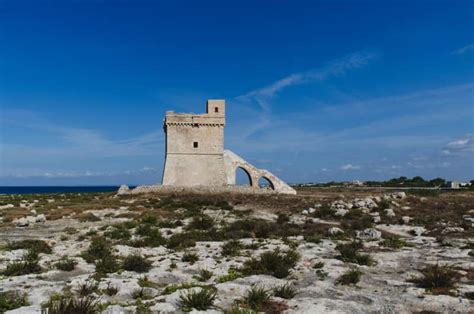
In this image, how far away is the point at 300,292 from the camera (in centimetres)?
826

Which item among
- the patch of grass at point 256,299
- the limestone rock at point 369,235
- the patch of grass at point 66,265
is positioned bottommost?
the patch of grass at point 256,299

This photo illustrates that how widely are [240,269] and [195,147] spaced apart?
32153mm

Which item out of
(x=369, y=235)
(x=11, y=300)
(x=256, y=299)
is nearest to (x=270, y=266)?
(x=256, y=299)

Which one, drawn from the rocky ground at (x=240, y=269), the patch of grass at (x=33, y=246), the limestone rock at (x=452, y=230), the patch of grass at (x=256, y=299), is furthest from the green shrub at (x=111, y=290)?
the limestone rock at (x=452, y=230)

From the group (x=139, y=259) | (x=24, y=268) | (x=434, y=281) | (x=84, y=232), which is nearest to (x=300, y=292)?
(x=434, y=281)

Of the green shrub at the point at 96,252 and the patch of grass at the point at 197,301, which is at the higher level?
the green shrub at the point at 96,252

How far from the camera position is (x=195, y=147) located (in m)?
41.6

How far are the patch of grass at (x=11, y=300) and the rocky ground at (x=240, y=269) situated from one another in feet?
0.06

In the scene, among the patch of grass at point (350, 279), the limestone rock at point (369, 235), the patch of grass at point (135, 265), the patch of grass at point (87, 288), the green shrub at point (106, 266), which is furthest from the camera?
the limestone rock at point (369, 235)

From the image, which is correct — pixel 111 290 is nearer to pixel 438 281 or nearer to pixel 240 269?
pixel 240 269

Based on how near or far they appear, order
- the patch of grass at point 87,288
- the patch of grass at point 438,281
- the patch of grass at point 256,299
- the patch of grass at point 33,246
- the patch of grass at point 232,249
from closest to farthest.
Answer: the patch of grass at point 256,299 → the patch of grass at point 87,288 → the patch of grass at point 438,281 → the patch of grass at point 232,249 → the patch of grass at point 33,246

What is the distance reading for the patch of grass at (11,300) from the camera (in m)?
6.94

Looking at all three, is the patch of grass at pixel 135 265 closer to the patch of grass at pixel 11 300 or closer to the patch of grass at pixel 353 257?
the patch of grass at pixel 11 300

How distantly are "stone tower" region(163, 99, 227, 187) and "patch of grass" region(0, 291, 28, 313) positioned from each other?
3344 centimetres
